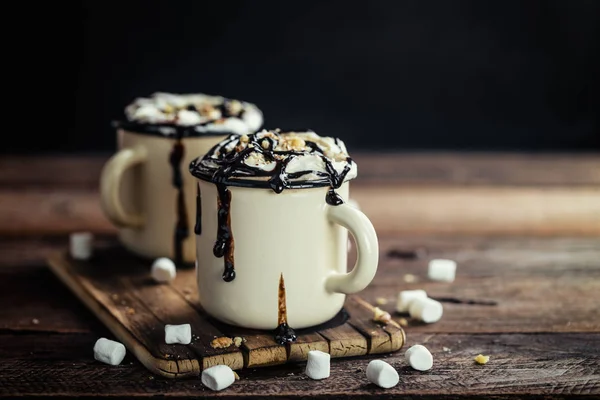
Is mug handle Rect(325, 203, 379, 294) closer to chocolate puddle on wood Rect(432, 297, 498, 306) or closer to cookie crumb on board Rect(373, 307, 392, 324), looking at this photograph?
cookie crumb on board Rect(373, 307, 392, 324)

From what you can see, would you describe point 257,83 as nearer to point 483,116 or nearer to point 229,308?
point 483,116

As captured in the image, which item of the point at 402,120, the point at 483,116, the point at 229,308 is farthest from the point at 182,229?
the point at 483,116

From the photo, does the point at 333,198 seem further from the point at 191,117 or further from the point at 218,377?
the point at 191,117

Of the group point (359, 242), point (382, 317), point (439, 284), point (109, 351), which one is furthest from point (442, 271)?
point (109, 351)

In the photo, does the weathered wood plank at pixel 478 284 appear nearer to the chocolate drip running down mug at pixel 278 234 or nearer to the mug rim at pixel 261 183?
the chocolate drip running down mug at pixel 278 234

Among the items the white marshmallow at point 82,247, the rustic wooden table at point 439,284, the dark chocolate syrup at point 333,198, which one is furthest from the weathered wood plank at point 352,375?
the white marshmallow at point 82,247
